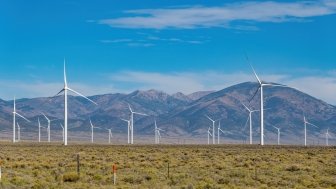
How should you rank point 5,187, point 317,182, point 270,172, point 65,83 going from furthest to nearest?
point 65,83 < point 270,172 < point 317,182 < point 5,187

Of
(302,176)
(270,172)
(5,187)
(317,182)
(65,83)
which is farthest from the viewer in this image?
(65,83)

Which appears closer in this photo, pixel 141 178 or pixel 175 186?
pixel 175 186

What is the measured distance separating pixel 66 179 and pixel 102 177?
91.6 inches

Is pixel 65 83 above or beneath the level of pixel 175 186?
above

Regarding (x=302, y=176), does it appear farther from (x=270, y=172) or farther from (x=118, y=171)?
(x=118, y=171)

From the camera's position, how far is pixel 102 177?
119 feet

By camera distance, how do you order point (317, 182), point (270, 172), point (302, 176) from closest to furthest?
point (317, 182) → point (302, 176) → point (270, 172)

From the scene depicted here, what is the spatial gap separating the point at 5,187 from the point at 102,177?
273 inches

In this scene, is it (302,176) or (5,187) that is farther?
(302,176)

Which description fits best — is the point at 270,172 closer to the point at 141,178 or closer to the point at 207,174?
the point at 207,174

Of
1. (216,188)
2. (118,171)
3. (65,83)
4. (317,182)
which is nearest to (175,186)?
(216,188)

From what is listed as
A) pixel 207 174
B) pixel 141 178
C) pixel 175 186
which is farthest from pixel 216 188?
pixel 207 174

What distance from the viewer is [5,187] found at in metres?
30.8

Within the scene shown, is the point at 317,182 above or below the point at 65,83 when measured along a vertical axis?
below
